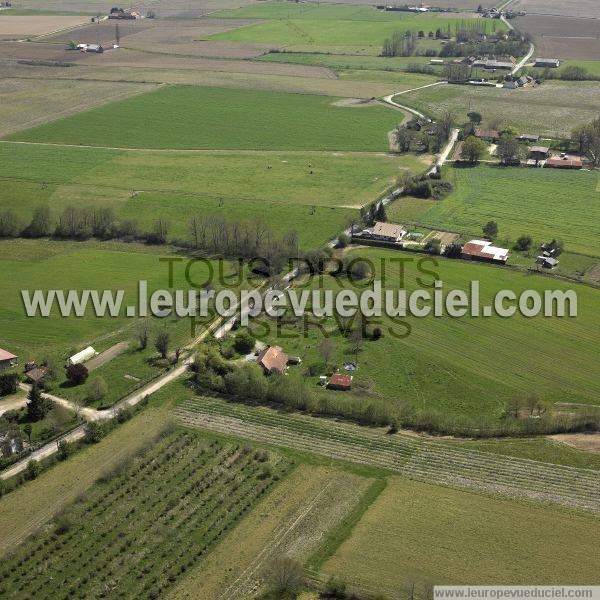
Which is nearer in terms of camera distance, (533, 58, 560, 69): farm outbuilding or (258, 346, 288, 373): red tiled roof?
(258, 346, 288, 373): red tiled roof

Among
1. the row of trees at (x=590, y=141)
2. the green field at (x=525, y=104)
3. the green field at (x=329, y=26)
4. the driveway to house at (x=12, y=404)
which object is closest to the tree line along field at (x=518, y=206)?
the row of trees at (x=590, y=141)

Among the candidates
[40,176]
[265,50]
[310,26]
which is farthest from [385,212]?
[310,26]

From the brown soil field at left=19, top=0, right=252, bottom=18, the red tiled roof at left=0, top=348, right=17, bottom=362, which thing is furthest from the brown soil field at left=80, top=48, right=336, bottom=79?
the red tiled roof at left=0, top=348, right=17, bottom=362

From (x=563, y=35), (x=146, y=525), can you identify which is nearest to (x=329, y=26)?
(x=563, y=35)

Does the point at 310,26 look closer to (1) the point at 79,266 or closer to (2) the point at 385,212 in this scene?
(2) the point at 385,212

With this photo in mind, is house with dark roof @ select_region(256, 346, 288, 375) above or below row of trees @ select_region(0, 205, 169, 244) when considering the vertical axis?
below

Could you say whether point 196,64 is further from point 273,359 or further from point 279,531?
point 279,531

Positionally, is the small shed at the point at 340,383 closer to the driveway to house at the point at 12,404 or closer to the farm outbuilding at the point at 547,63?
the driveway to house at the point at 12,404

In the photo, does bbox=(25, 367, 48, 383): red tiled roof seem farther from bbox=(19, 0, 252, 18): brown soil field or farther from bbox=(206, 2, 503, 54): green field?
bbox=(19, 0, 252, 18): brown soil field
